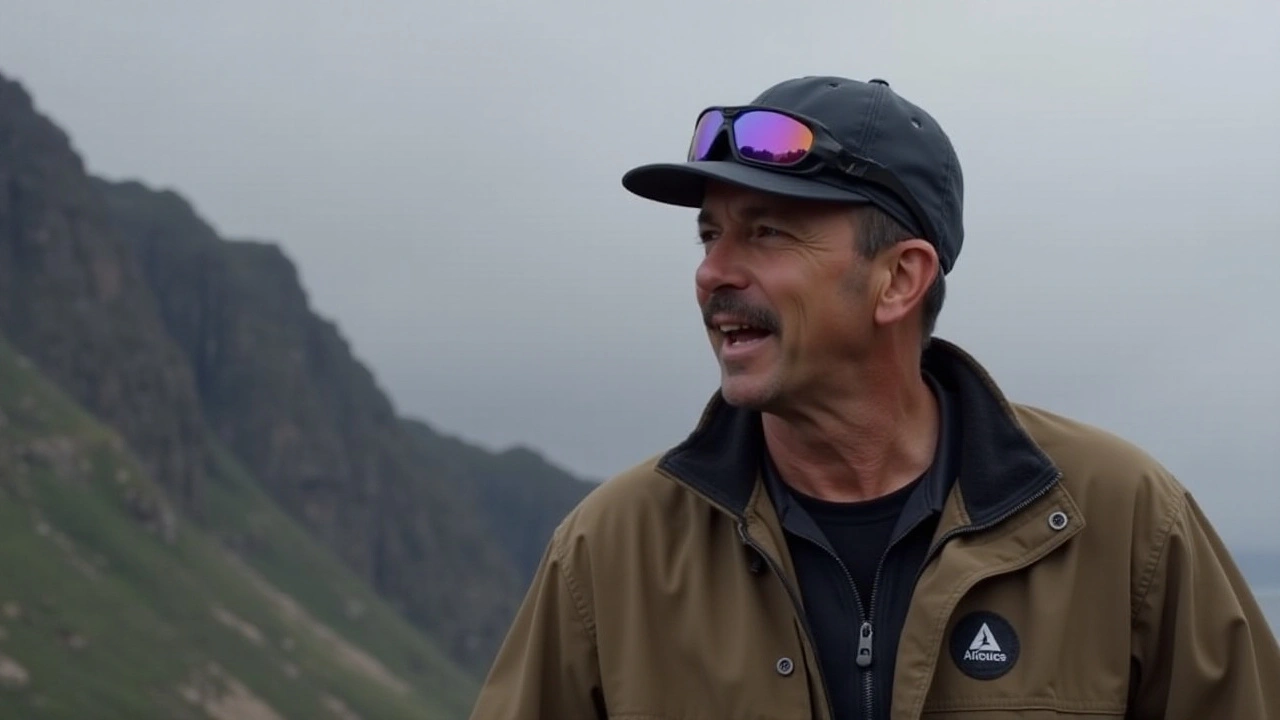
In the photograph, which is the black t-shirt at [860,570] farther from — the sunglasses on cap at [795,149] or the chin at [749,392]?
the sunglasses on cap at [795,149]

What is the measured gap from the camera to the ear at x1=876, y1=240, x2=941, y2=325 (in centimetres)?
667

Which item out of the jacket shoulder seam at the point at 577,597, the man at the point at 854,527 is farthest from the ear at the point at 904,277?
the jacket shoulder seam at the point at 577,597

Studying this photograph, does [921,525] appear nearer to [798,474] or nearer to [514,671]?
[798,474]

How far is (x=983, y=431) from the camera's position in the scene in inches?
264

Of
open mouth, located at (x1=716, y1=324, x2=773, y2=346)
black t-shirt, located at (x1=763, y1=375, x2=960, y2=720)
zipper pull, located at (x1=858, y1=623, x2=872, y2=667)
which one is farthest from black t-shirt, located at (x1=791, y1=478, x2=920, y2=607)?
open mouth, located at (x1=716, y1=324, x2=773, y2=346)

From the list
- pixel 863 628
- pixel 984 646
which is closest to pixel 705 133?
pixel 863 628

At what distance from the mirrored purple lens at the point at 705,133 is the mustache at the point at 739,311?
0.56 meters

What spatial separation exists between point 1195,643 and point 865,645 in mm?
1030

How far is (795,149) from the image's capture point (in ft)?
21.3

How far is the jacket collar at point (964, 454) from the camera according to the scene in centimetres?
647

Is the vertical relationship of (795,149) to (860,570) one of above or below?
above

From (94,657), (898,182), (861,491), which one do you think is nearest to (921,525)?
Result: (861,491)

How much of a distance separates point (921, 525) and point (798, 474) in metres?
0.47

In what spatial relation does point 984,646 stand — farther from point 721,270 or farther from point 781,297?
point 721,270
